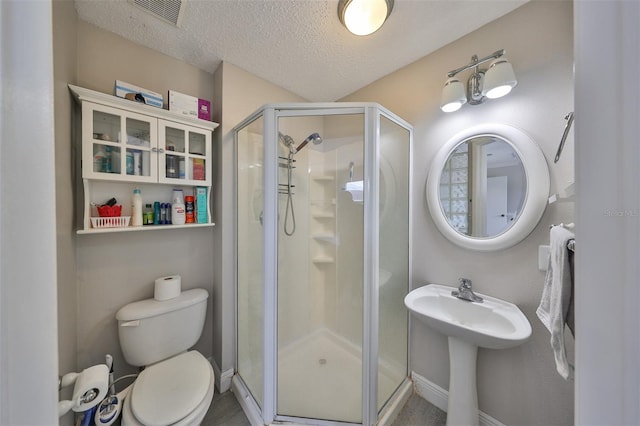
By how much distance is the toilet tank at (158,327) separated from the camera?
1203 mm

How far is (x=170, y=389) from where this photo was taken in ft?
3.51

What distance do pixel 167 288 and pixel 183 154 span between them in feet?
2.86

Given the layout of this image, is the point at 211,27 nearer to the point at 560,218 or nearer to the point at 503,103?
the point at 503,103

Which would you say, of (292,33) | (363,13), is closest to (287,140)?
(292,33)

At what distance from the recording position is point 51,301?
0.25 m

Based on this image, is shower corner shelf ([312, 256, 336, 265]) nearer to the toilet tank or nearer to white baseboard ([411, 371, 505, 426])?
the toilet tank

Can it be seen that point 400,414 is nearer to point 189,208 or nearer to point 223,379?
point 223,379

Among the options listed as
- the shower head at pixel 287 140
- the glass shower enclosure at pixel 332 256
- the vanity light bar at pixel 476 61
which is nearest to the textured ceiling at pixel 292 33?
the vanity light bar at pixel 476 61

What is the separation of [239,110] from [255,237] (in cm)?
98

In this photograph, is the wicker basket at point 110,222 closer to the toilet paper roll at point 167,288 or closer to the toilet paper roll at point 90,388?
the toilet paper roll at point 167,288

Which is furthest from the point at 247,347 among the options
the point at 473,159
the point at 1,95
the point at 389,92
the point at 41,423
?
the point at 389,92

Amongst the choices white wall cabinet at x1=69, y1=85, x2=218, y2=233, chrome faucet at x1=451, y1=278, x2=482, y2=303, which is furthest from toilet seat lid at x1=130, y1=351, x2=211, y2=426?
chrome faucet at x1=451, y1=278, x2=482, y2=303

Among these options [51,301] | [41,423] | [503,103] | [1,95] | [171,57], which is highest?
[171,57]

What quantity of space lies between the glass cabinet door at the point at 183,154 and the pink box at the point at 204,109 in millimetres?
111
